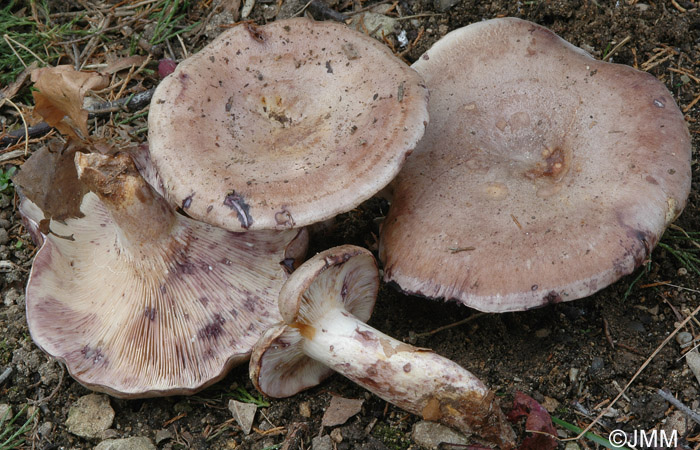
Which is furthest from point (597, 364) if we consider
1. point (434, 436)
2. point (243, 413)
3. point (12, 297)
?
point (12, 297)

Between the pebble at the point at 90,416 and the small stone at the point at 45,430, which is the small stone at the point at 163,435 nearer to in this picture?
the pebble at the point at 90,416

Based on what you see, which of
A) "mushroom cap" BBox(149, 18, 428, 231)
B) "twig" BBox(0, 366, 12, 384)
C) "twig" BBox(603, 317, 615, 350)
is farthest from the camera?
"twig" BBox(0, 366, 12, 384)

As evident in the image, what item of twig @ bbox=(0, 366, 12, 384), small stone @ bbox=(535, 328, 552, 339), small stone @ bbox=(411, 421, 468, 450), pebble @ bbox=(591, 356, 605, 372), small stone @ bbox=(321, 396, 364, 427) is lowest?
twig @ bbox=(0, 366, 12, 384)

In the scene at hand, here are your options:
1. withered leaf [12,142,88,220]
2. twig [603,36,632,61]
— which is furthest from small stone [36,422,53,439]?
twig [603,36,632,61]

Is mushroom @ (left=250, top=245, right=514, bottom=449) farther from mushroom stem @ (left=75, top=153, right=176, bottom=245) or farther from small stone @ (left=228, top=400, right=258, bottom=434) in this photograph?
mushroom stem @ (left=75, top=153, right=176, bottom=245)

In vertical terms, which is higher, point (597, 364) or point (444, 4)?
point (444, 4)

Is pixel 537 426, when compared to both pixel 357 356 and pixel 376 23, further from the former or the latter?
pixel 376 23
